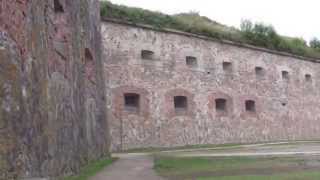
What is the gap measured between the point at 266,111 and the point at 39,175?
18.7 metres

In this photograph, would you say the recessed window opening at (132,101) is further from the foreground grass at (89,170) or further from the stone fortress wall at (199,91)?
the foreground grass at (89,170)

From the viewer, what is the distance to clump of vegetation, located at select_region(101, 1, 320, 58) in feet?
62.2

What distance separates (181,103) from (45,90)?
1367 cm

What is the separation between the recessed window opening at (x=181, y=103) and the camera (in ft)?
66.3

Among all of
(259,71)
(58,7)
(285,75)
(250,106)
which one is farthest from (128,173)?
(285,75)

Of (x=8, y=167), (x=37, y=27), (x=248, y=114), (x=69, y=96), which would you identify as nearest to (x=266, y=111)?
(x=248, y=114)

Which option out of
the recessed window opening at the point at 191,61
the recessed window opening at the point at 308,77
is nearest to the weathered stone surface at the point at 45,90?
the recessed window opening at the point at 191,61

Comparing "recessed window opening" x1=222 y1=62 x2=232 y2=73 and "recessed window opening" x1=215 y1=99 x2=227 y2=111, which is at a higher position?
"recessed window opening" x1=222 y1=62 x2=232 y2=73

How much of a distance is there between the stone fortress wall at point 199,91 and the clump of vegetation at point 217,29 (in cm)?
35

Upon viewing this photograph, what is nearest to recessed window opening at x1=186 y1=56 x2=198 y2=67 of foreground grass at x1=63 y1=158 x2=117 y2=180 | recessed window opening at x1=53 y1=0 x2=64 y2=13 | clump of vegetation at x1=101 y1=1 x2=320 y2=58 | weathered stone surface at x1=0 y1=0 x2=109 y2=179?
clump of vegetation at x1=101 y1=1 x2=320 y2=58

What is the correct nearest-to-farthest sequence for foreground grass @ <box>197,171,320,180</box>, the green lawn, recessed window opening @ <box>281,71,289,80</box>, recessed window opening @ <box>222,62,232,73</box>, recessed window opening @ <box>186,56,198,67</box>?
foreground grass @ <box>197,171,320,180</box> → the green lawn → recessed window opening @ <box>186,56,198,67</box> → recessed window opening @ <box>222,62,232,73</box> → recessed window opening @ <box>281,71,289,80</box>

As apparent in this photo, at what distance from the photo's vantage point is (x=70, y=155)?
859 centimetres

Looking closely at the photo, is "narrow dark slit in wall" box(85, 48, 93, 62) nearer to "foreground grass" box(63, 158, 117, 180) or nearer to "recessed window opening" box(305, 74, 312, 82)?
"foreground grass" box(63, 158, 117, 180)

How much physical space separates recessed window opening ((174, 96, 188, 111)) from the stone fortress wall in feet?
0.12
